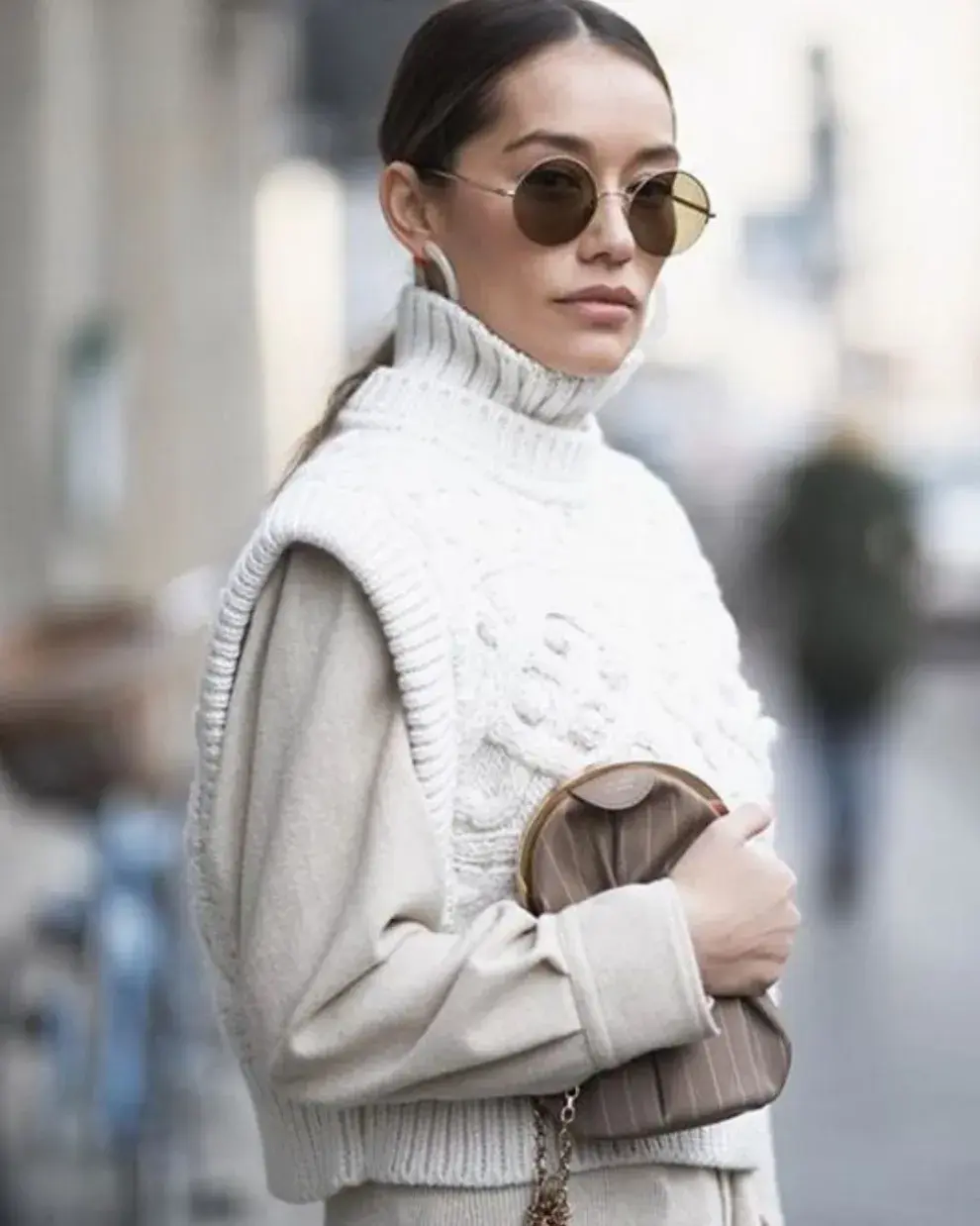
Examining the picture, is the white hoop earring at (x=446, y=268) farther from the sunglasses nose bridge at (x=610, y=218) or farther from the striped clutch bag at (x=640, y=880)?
the striped clutch bag at (x=640, y=880)

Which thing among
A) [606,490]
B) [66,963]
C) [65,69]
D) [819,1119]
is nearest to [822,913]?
[819,1119]

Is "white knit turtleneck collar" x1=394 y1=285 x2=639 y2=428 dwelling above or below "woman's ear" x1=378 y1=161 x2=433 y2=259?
below

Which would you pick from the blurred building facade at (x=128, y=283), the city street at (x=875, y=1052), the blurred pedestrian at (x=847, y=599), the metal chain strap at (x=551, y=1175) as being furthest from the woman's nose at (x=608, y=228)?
the blurred building facade at (x=128, y=283)

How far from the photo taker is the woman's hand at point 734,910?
5.92ft

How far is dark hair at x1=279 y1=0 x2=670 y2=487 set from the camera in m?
1.94

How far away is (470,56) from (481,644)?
472mm

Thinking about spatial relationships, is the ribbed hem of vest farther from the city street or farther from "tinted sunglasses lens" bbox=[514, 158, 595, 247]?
the city street

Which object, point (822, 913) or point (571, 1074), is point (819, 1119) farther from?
point (571, 1074)

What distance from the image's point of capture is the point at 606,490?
212 centimetres

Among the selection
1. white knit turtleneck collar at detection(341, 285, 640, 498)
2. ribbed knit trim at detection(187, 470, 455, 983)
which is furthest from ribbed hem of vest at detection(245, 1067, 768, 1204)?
white knit turtleneck collar at detection(341, 285, 640, 498)

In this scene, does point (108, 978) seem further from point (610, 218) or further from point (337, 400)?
point (610, 218)

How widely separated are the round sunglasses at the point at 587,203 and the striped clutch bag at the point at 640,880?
43 cm

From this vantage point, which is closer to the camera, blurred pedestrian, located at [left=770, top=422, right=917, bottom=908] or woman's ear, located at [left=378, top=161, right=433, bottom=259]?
woman's ear, located at [left=378, top=161, right=433, bottom=259]

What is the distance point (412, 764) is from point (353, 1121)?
301 mm
